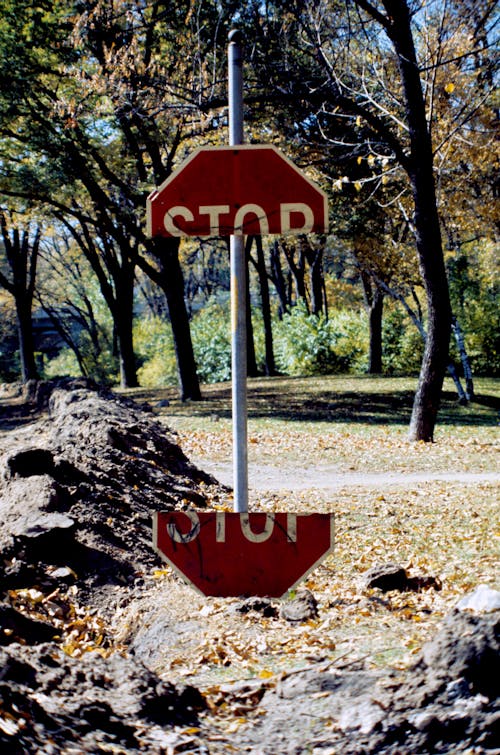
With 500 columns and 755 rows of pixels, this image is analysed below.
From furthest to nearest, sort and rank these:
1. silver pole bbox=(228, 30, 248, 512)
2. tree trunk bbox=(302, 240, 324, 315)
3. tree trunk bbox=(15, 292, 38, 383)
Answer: tree trunk bbox=(15, 292, 38, 383) < tree trunk bbox=(302, 240, 324, 315) < silver pole bbox=(228, 30, 248, 512)

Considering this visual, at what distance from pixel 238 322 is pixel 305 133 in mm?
12300

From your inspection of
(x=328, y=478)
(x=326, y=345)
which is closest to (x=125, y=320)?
(x=326, y=345)

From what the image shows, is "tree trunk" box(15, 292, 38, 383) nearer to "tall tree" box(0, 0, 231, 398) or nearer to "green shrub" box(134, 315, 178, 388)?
"green shrub" box(134, 315, 178, 388)

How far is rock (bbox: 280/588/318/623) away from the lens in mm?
4574

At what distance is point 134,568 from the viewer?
602 centimetres

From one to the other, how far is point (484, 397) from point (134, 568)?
18146 millimetres

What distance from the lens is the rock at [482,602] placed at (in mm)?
3636

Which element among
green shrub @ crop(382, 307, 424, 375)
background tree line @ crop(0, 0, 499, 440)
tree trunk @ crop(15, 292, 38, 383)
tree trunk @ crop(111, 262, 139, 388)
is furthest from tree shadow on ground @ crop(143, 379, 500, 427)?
tree trunk @ crop(15, 292, 38, 383)

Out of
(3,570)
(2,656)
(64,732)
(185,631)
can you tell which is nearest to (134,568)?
(3,570)

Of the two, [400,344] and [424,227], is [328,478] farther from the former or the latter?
[400,344]

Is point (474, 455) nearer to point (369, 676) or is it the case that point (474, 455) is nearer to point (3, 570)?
point (3, 570)

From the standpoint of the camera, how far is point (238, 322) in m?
4.25

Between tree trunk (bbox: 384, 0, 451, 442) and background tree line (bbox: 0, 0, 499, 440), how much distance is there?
3cm

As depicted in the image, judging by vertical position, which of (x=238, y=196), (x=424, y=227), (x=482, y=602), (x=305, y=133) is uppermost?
(x=305, y=133)
